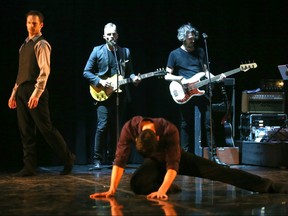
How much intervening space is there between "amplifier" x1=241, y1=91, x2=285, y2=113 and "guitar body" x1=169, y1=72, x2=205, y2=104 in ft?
3.54

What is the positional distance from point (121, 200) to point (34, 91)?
1891 millimetres

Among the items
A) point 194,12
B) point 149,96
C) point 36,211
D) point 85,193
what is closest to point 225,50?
point 194,12

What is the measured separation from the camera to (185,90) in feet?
22.1

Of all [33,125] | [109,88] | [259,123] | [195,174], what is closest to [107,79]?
[109,88]

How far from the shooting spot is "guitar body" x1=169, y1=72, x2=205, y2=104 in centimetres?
670

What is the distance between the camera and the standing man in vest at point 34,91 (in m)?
5.50

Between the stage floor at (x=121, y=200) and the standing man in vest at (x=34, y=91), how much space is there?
0.38m

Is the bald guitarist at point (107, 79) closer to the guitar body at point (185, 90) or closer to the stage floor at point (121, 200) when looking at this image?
the guitar body at point (185, 90)

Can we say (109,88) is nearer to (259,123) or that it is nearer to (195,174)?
(259,123)

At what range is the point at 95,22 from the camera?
7219mm

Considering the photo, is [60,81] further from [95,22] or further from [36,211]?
[36,211]

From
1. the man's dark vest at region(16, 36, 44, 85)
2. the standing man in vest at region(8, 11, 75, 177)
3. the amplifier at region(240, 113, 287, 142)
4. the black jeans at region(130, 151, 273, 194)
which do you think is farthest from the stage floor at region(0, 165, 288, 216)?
the amplifier at region(240, 113, 287, 142)

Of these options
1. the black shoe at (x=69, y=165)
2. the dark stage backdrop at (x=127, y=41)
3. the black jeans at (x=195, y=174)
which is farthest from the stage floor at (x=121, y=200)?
the dark stage backdrop at (x=127, y=41)

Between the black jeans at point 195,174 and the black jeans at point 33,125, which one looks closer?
the black jeans at point 195,174
